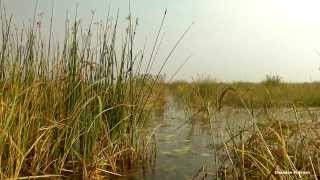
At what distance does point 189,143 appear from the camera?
18.4ft

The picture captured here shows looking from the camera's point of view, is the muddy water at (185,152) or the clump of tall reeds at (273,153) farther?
the muddy water at (185,152)

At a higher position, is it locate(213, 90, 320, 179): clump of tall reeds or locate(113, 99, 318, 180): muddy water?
locate(213, 90, 320, 179): clump of tall reeds

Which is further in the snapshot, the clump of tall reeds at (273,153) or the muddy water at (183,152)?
the muddy water at (183,152)

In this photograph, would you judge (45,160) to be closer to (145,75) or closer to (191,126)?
(145,75)

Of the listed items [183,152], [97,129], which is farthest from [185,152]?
[97,129]

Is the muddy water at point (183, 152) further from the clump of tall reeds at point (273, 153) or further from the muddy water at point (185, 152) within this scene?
the clump of tall reeds at point (273, 153)

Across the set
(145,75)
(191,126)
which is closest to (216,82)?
(191,126)

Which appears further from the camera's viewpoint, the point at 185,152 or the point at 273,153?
the point at 185,152

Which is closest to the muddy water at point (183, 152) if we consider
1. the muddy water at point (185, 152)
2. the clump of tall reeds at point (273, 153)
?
the muddy water at point (185, 152)

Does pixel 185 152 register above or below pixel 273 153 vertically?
below

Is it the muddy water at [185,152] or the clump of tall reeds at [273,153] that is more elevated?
the clump of tall reeds at [273,153]

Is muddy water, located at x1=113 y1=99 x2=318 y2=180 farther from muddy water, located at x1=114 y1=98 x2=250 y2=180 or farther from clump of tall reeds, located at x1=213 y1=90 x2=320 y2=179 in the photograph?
clump of tall reeds, located at x1=213 y1=90 x2=320 y2=179

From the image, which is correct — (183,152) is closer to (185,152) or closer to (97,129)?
(185,152)

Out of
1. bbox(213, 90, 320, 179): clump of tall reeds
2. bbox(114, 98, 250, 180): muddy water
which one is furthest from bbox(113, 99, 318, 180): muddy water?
bbox(213, 90, 320, 179): clump of tall reeds
